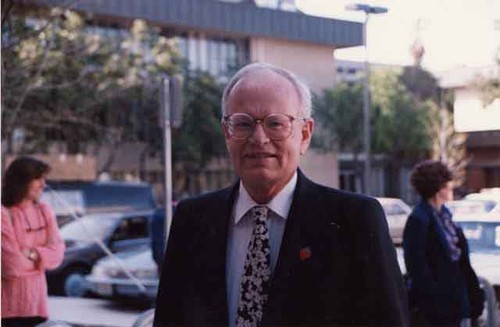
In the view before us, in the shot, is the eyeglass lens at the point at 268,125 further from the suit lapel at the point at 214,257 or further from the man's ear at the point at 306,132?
the suit lapel at the point at 214,257

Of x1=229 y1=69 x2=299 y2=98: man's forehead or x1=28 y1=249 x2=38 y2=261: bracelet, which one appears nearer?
x1=229 y1=69 x2=299 y2=98: man's forehead

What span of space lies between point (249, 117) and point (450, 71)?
2.21m

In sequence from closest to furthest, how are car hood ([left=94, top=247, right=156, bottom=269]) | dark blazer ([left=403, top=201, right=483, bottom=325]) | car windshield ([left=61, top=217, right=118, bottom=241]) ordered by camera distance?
1. dark blazer ([left=403, top=201, right=483, bottom=325])
2. car hood ([left=94, top=247, right=156, bottom=269])
3. car windshield ([left=61, top=217, right=118, bottom=241])

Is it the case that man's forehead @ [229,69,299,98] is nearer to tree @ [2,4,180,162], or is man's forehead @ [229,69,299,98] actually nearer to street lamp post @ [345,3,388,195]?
street lamp post @ [345,3,388,195]

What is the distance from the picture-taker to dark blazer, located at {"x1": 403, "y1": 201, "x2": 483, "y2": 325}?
3604mm

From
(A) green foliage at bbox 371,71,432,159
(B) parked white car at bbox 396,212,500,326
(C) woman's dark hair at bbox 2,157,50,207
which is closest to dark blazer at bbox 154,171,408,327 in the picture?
(B) parked white car at bbox 396,212,500,326

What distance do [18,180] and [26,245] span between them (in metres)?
0.29

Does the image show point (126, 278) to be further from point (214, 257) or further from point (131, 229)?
point (214, 257)

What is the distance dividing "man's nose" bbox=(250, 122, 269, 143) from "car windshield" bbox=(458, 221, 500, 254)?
81.9 inches

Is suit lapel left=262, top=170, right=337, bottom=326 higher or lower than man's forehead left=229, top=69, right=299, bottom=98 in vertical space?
lower

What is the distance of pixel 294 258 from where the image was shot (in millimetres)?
1777

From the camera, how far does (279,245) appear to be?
1.84 metres

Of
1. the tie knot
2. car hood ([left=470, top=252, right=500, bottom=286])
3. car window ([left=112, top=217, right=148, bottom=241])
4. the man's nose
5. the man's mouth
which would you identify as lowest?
car window ([left=112, top=217, right=148, bottom=241])

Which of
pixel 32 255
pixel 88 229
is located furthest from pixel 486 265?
pixel 88 229
